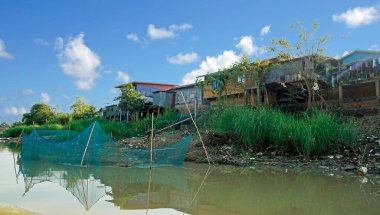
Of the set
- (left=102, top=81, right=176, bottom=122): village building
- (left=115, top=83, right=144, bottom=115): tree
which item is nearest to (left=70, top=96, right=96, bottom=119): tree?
(left=102, top=81, right=176, bottom=122): village building

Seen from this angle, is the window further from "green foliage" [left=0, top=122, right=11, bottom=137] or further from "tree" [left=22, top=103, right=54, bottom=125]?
"green foliage" [left=0, top=122, right=11, bottom=137]

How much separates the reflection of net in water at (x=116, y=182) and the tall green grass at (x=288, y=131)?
3000 mm

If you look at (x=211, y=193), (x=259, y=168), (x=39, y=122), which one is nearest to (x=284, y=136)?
(x=259, y=168)

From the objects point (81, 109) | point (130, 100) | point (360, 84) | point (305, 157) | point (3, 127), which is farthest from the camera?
point (3, 127)

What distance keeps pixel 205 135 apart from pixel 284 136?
11.2 ft

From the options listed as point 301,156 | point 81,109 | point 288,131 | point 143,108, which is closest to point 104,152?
point 288,131

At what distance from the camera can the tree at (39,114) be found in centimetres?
4684

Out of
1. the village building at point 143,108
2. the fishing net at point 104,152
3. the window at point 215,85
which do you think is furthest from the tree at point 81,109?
the fishing net at point 104,152

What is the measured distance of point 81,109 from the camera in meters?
40.9

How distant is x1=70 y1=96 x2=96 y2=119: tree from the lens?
130 ft

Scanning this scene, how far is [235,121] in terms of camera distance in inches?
488

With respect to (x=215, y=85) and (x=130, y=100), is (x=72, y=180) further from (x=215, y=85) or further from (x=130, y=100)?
(x=130, y=100)

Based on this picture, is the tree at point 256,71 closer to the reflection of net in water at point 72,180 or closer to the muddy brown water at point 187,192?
the muddy brown water at point 187,192

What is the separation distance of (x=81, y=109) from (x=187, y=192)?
36.5 meters
